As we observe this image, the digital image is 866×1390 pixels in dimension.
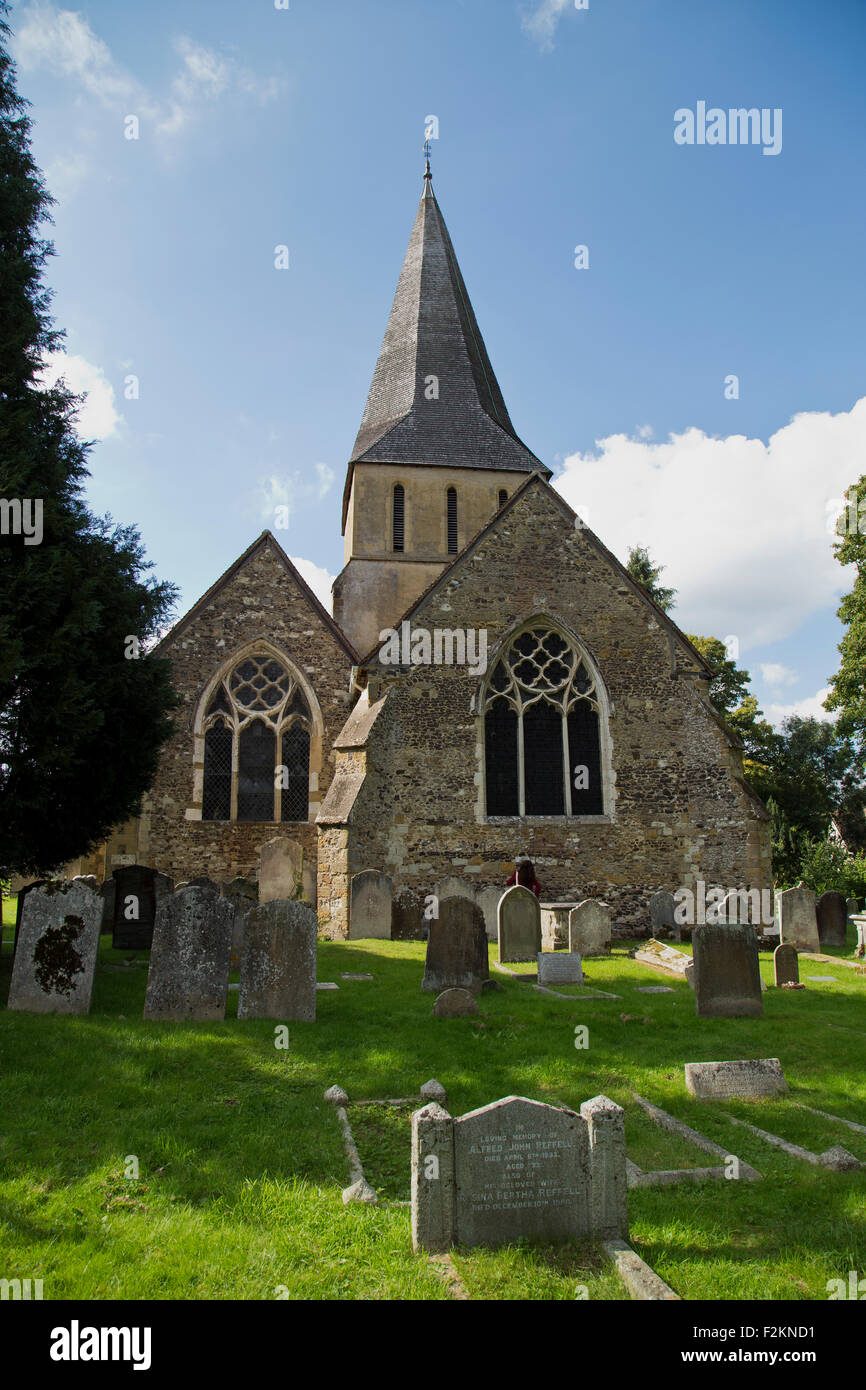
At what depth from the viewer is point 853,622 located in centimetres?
2527

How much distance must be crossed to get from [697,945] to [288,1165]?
550 cm

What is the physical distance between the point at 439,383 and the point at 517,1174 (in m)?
25.5

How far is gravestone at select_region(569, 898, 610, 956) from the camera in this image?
13172 millimetres

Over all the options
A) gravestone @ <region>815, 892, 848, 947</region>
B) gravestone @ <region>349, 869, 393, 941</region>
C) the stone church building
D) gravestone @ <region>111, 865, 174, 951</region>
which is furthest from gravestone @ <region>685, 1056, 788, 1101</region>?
gravestone @ <region>815, 892, 848, 947</region>

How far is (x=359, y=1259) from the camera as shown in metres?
3.73

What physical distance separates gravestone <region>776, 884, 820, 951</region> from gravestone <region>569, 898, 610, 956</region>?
10.7 feet

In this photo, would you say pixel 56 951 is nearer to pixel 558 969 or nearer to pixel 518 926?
pixel 558 969

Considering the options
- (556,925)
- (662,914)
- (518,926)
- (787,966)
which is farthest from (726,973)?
(662,914)

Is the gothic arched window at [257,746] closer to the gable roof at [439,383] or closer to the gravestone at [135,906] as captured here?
the gravestone at [135,906]

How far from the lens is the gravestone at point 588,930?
43.2ft

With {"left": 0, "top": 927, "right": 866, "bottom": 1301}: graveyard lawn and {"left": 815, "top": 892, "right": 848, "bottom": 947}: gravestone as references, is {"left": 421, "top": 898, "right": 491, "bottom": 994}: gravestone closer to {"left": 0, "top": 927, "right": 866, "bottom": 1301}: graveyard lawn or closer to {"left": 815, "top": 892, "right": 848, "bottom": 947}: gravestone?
{"left": 0, "top": 927, "right": 866, "bottom": 1301}: graveyard lawn

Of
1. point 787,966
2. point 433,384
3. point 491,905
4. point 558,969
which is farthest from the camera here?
point 433,384

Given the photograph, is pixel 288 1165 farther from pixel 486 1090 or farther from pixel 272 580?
pixel 272 580
